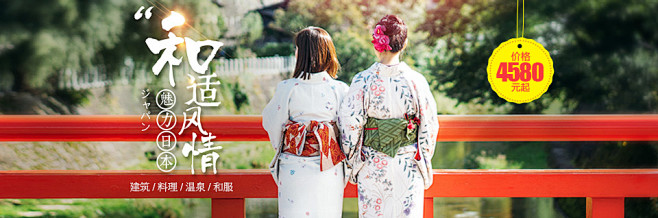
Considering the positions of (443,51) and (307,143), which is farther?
(443,51)

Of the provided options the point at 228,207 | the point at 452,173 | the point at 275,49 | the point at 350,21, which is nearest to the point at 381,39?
the point at 452,173

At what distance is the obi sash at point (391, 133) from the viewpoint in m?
1.62

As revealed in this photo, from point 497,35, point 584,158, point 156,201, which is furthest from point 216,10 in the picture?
point 584,158

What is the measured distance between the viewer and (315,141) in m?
1.66

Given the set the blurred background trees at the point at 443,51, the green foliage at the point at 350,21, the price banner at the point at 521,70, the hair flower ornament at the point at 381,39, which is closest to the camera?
the hair flower ornament at the point at 381,39

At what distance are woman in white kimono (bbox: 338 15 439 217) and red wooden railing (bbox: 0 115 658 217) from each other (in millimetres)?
206

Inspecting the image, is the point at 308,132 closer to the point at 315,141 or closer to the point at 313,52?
the point at 315,141

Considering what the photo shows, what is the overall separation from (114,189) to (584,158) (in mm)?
5280

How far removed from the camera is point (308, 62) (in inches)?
64.9

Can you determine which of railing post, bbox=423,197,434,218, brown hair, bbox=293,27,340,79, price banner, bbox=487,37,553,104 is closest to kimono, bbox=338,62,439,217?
brown hair, bbox=293,27,340,79

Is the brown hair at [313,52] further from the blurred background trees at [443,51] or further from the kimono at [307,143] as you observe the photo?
the blurred background trees at [443,51]

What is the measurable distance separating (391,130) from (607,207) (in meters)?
0.86

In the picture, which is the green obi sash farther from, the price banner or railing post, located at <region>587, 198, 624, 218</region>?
the price banner

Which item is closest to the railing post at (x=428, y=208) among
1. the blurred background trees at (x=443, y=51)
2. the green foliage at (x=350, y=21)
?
the blurred background trees at (x=443, y=51)
